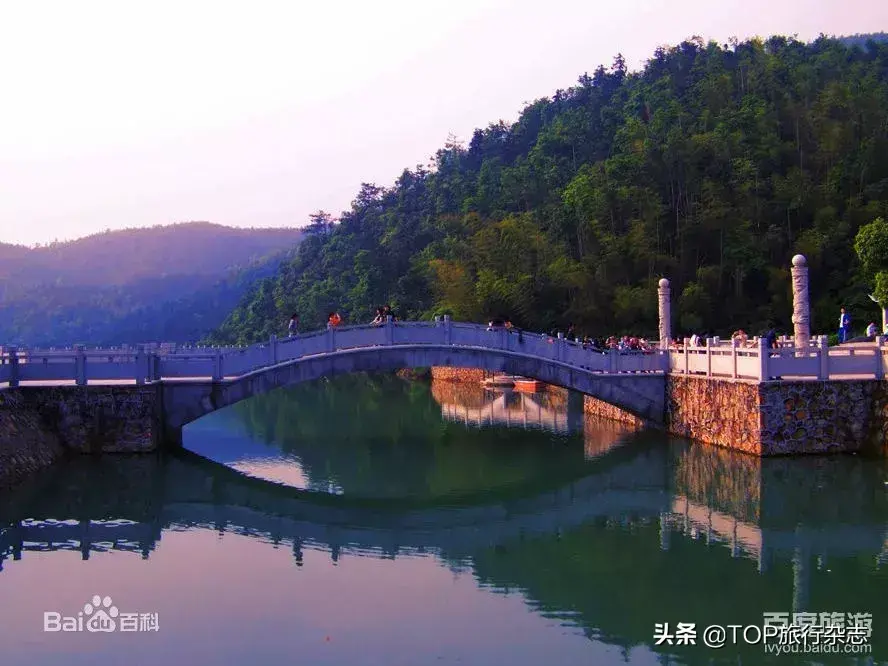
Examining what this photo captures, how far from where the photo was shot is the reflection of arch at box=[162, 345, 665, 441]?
19734 mm

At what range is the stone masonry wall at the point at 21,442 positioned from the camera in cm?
1592

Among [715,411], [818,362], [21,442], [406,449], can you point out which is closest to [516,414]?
[406,449]

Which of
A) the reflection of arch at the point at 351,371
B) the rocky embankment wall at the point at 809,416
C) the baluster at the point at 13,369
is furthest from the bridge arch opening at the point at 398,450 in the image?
the baluster at the point at 13,369

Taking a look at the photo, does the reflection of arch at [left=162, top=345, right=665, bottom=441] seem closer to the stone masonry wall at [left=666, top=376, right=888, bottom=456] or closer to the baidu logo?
the stone masonry wall at [left=666, top=376, right=888, bottom=456]

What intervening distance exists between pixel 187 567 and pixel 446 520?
4.28 m

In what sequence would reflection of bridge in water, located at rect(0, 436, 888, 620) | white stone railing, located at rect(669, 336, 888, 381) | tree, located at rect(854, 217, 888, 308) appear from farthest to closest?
tree, located at rect(854, 217, 888, 308)
white stone railing, located at rect(669, 336, 888, 381)
reflection of bridge in water, located at rect(0, 436, 888, 620)

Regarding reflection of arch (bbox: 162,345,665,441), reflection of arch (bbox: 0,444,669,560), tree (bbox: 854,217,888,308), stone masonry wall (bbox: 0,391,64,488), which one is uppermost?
tree (bbox: 854,217,888,308)

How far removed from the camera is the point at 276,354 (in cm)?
1986

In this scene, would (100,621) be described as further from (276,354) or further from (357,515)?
(276,354)

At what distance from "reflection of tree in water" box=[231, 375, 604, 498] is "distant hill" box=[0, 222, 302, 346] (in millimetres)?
56850

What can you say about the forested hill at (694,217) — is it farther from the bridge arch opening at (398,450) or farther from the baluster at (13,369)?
the baluster at (13,369)

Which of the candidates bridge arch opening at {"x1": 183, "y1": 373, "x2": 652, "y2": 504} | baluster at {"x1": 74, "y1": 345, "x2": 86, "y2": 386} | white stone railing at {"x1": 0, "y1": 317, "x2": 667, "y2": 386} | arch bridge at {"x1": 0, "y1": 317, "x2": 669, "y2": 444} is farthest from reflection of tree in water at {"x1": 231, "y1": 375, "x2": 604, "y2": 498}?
baluster at {"x1": 74, "y1": 345, "x2": 86, "y2": 386}

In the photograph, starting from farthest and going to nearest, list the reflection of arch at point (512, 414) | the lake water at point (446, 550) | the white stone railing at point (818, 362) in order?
the reflection of arch at point (512, 414), the white stone railing at point (818, 362), the lake water at point (446, 550)

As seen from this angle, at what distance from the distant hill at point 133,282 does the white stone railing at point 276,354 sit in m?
65.3
